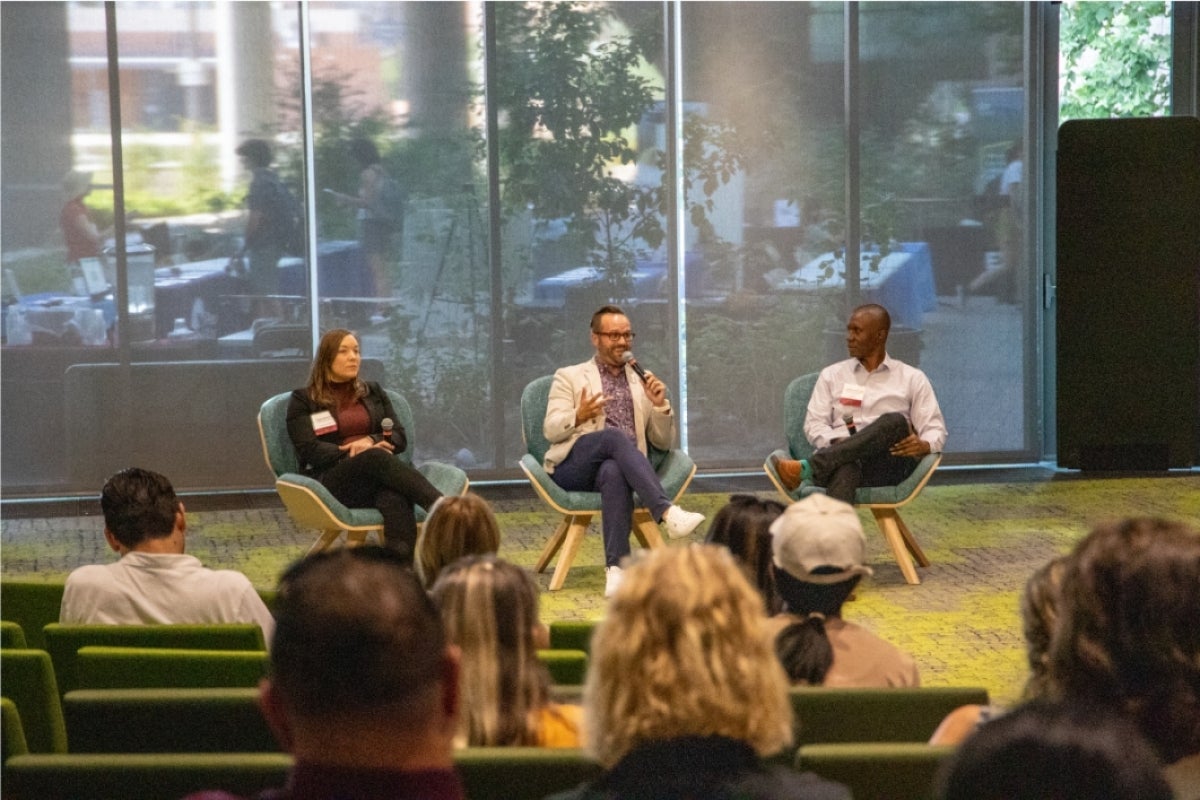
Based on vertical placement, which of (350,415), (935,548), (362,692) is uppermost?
(362,692)

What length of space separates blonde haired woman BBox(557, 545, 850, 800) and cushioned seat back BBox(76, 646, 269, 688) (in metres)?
1.20

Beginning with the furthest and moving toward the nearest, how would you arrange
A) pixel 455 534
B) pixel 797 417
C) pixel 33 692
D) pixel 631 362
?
pixel 797 417 → pixel 631 362 → pixel 455 534 → pixel 33 692

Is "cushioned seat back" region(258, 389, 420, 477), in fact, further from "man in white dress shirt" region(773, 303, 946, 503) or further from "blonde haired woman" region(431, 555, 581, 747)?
"blonde haired woman" region(431, 555, 581, 747)

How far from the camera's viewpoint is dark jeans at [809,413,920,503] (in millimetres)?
6875

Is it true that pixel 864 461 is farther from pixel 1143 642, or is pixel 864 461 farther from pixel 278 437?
pixel 1143 642

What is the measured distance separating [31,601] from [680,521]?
3.07 meters

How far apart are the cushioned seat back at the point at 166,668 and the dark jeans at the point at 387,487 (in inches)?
141

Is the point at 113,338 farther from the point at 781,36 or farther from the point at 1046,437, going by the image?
the point at 1046,437

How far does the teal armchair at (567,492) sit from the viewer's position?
22.1 feet

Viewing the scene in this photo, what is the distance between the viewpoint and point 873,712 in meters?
2.67

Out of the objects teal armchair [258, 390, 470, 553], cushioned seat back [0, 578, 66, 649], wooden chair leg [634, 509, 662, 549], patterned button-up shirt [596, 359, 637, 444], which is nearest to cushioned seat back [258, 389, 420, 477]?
teal armchair [258, 390, 470, 553]

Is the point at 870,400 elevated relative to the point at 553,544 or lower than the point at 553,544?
elevated

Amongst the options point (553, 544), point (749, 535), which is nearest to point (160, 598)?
point (749, 535)

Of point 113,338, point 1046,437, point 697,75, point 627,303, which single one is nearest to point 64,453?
point 113,338
